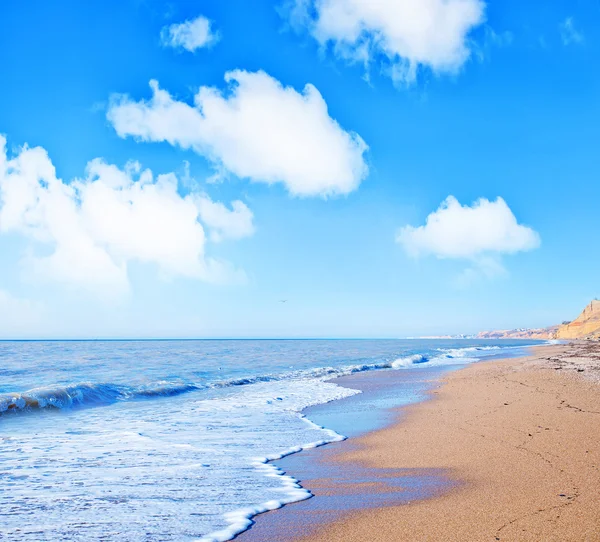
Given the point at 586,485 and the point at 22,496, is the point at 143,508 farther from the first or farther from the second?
the point at 586,485

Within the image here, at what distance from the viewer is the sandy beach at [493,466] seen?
4148 mm

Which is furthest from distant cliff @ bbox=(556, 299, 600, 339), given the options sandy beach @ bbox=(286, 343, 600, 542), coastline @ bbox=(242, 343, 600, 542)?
coastline @ bbox=(242, 343, 600, 542)

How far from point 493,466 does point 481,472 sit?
1.10ft

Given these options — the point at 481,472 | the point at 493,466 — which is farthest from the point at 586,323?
the point at 481,472

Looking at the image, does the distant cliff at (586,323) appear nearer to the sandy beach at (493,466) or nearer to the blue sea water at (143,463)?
the sandy beach at (493,466)

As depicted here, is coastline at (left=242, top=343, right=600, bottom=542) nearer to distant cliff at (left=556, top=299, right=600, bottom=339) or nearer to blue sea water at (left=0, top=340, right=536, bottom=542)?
blue sea water at (left=0, top=340, right=536, bottom=542)

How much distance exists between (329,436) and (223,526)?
4944 mm

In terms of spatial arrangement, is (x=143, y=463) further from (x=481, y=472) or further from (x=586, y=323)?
(x=586, y=323)

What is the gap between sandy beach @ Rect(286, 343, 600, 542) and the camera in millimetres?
4148

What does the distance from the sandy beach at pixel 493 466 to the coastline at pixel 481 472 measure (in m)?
0.01

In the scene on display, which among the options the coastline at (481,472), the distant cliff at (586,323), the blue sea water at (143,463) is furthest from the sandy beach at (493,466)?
the distant cliff at (586,323)

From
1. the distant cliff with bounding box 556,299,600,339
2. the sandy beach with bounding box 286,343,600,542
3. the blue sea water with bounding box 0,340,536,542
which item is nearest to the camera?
the sandy beach with bounding box 286,343,600,542

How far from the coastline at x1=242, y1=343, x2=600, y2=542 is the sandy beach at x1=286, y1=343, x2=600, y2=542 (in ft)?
0.03

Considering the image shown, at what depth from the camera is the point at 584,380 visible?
15.8 m
